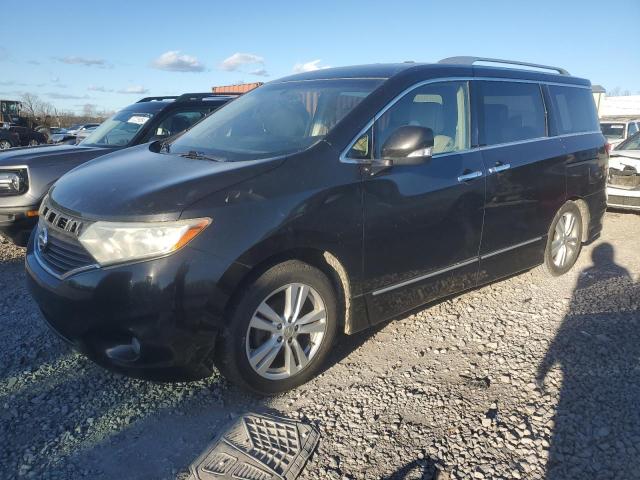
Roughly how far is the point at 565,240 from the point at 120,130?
16.5ft

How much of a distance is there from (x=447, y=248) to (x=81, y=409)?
2468 millimetres

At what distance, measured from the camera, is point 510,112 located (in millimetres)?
4086

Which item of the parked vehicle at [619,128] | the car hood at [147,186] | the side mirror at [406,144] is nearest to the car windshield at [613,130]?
the parked vehicle at [619,128]

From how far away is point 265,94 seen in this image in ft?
12.9

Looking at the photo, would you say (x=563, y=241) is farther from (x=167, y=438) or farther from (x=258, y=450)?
(x=167, y=438)

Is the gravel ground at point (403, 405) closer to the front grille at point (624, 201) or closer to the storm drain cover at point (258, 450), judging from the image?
the storm drain cover at point (258, 450)

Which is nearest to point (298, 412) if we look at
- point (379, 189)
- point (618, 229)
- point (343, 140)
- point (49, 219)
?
point (379, 189)

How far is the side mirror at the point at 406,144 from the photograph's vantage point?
2.94 m

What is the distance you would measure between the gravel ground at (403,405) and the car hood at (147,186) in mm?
1071

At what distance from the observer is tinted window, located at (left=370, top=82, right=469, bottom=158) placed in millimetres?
3195

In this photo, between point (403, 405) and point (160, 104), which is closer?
point (403, 405)

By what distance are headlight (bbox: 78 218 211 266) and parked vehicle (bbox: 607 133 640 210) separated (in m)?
6.87

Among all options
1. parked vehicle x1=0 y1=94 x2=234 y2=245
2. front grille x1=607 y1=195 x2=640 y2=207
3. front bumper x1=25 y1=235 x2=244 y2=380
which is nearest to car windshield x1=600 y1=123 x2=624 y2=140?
front grille x1=607 y1=195 x2=640 y2=207

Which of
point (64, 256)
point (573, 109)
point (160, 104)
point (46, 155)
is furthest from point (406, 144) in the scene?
point (160, 104)
